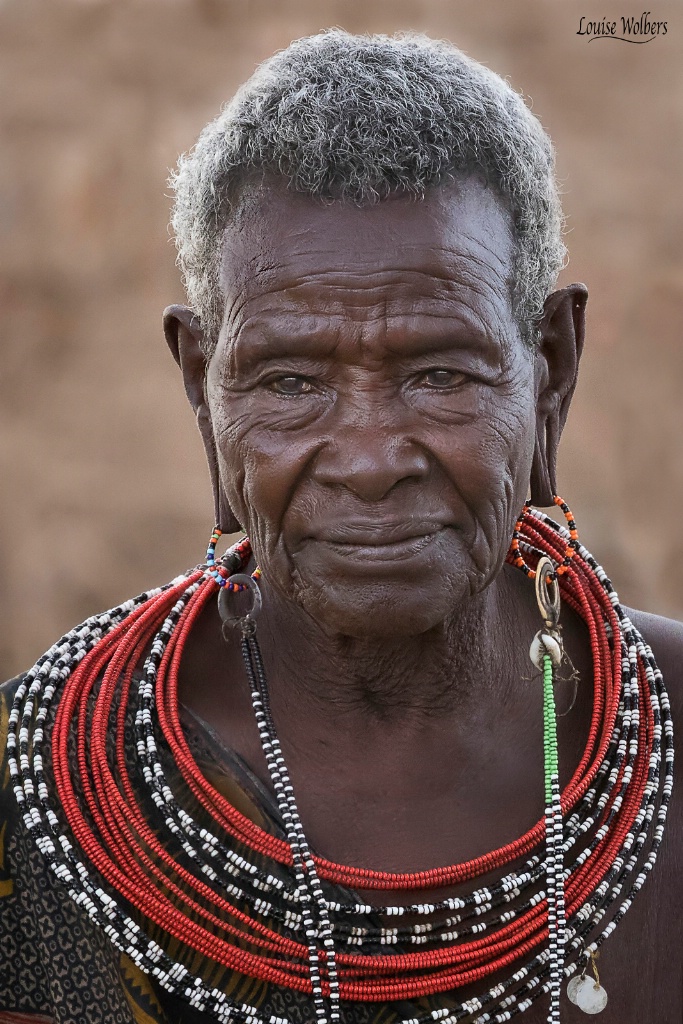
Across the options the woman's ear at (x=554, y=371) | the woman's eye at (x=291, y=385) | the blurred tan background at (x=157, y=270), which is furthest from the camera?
the blurred tan background at (x=157, y=270)

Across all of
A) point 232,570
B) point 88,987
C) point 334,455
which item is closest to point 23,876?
point 88,987

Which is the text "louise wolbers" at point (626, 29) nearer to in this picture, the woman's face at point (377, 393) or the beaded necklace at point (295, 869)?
the woman's face at point (377, 393)

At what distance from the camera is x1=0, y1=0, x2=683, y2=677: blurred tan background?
23.4ft

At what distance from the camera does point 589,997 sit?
2436 mm

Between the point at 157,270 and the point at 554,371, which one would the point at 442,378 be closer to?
the point at 554,371

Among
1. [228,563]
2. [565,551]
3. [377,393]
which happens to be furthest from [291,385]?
[565,551]

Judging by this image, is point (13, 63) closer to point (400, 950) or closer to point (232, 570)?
point (232, 570)

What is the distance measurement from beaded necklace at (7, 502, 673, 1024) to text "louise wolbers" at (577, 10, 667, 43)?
521cm

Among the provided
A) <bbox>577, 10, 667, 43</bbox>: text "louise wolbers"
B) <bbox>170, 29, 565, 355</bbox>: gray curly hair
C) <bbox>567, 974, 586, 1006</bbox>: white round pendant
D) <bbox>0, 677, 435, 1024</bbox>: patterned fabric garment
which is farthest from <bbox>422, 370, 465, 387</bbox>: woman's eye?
<bbox>577, 10, 667, 43</bbox>: text "louise wolbers"

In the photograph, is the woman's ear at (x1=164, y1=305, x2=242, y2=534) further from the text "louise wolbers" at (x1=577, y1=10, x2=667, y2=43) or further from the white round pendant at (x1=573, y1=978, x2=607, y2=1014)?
the text "louise wolbers" at (x1=577, y1=10, x2=667, y2=43)

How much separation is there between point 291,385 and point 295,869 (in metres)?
0.94

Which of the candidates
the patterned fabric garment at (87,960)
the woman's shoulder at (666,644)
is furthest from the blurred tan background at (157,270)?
the patterned fabric garment at (87,960)

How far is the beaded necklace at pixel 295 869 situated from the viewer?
2.38 metres

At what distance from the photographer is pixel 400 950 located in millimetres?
2426
